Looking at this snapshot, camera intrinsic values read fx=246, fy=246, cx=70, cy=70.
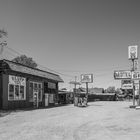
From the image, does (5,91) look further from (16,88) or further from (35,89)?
(35,89)

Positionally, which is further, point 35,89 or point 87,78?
point 87,78

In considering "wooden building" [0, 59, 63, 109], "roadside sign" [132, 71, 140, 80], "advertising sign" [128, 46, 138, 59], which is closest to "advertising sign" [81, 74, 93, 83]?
"wooden building" [0, 59, 63, 109]

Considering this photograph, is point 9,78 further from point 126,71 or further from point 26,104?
point 126,71

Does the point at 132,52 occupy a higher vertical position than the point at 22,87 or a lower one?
higher

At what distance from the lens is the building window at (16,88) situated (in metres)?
29.6

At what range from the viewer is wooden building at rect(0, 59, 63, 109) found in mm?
28547

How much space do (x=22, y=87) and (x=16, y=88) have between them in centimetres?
160

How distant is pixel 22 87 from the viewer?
107 feet

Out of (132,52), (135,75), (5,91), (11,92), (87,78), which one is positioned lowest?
(11,92)

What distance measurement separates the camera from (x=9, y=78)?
29.3 m

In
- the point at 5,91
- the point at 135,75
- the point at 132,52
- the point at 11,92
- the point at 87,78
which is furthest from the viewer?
the point at 87,78

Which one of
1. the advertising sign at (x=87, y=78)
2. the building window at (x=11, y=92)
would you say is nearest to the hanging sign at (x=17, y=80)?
the building window at (x=11, y=92)

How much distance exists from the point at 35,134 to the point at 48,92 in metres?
29.7

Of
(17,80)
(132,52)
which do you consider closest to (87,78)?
(132,52)
